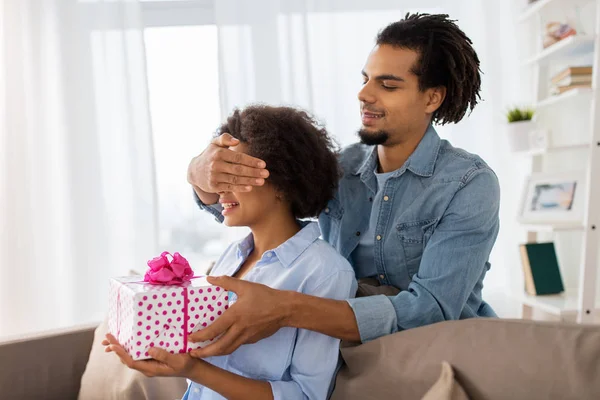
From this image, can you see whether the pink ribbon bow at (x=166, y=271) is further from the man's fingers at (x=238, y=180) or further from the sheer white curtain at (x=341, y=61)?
the sheer white curtain at (x=341, y=61)

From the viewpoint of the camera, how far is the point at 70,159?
3.46 m

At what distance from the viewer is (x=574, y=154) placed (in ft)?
10.9

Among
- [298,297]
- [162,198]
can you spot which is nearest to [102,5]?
[162,198]

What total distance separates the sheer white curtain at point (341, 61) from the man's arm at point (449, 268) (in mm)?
2187

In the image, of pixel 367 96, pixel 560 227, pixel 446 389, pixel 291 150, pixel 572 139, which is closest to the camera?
pixel 446 389

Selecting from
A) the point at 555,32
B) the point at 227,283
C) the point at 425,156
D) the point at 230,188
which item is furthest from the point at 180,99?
the point at 227,283

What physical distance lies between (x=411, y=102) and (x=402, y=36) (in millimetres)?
178

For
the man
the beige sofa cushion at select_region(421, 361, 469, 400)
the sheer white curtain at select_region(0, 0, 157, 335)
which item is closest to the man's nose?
the man

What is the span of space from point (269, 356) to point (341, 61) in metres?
2.69

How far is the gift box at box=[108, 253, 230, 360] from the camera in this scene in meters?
0.99

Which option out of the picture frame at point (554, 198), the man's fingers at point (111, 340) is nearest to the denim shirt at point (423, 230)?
the man's fingers at point (111, 340)

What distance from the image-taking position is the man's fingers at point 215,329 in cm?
103

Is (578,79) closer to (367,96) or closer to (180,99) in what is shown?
(367,96)

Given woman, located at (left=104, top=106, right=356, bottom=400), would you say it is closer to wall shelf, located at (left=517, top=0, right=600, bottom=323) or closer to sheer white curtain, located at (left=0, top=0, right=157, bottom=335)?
wall shelf, located at (left=517, top=0, right=600, bottom=323)
